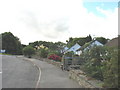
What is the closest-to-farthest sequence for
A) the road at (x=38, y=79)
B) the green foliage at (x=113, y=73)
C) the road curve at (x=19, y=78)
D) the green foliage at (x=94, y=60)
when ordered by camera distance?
the green foliage at (x=113, y=73) < the green foliage at (x=94, y=60) < the road at (x=38, y=79) < the road curve at (x=19, y=78)

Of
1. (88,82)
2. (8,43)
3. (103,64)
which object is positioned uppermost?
(8,43)

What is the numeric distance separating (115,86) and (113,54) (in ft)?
4.46

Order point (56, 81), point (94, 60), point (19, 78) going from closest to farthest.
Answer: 1. point (94, 60)
2. point (56, 81)
3. point (19, 78)

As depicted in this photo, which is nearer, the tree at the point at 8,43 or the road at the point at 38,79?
the road at the point at 38,79

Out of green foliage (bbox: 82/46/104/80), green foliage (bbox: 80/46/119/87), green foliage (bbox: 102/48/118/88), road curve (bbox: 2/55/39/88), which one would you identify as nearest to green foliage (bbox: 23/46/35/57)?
road curve (bbox: 2/55/39/88)

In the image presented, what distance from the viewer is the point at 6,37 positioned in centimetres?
7475

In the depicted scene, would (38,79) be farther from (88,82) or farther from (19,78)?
(88,82)

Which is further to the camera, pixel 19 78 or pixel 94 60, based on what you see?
pixel 19 78

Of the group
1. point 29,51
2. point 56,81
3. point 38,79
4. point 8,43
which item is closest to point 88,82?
point 56,81

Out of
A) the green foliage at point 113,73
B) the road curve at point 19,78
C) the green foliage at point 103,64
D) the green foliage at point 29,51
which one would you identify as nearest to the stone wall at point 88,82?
the green foliage at point 103,64

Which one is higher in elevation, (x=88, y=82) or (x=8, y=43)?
(x=8, y=43)

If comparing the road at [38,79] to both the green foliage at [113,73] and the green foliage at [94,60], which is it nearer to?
the green foliage at [94,60]

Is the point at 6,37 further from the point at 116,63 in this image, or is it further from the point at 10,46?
the point at 116,63

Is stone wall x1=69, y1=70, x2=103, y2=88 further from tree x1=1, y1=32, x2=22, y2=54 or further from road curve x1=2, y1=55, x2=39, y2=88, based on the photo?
tree x1=1, y1=32, x2=22, y2=54
